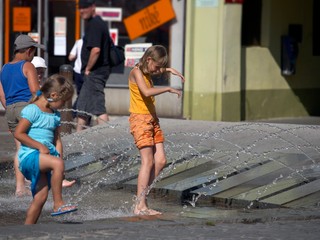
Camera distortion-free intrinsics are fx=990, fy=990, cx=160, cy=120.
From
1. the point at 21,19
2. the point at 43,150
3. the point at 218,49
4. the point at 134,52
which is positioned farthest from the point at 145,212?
the point at 21,19

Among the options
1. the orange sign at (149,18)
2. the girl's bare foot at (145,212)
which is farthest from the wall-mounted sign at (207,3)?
the girl's bare foot at (145,212)

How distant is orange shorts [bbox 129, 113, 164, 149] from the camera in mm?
8852

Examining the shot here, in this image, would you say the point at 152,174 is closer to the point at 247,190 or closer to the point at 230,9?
the point at 247,190

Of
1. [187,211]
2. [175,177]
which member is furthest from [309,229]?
[175,177]

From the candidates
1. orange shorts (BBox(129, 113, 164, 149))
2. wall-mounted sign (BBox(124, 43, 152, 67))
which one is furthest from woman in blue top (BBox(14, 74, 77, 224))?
wall-mounted sign (BBox(124, 43, 152, 67))

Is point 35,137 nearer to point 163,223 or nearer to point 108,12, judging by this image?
point 163,223

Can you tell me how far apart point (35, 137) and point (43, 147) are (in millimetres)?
131

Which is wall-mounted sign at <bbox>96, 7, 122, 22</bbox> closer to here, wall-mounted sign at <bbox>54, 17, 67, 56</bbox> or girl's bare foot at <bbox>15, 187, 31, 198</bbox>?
wall-mounted sign at <bbox>54, 17, 67, 56</bbox>

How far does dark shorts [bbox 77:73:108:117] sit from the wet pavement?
3930 millimetres

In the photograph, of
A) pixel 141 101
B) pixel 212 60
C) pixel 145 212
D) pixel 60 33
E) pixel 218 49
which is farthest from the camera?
pixel 60 33

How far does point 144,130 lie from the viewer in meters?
8.86

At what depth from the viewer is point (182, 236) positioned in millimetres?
7039

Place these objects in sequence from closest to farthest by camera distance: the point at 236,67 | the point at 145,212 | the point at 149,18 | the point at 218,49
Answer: the point at 145,212 < the point at 218,49 < the point at 236,67 < the point at 149,18

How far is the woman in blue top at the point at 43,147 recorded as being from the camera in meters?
7.66
